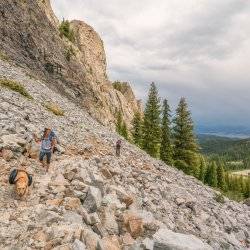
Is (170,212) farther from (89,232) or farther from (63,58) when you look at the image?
(63,58)

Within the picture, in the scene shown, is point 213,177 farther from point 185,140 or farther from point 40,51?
point 40,51

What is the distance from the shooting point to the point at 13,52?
191 ft

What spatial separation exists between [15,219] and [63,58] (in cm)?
6415

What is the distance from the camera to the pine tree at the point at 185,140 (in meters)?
66.1

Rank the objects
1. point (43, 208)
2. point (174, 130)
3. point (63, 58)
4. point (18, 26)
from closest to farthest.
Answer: point (43, 208) < point (18, 26) < point (174, 130) < point (63, 58)

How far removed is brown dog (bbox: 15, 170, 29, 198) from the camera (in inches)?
651

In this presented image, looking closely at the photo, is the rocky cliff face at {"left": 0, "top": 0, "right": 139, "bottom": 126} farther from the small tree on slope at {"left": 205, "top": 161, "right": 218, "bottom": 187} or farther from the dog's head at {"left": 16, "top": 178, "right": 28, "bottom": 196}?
the small tree on slope at {"left": 205, "top": 161, "right": 218, "bottom": 187}

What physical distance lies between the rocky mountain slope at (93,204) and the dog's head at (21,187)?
37cm

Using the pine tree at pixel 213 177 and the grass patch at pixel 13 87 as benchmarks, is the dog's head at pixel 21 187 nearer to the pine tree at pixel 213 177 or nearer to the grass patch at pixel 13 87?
the grass patch at pixel 13 87

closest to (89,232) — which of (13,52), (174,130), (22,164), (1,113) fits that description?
(22,164)

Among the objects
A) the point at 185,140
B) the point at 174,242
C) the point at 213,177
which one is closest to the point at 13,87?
the point at 174,242

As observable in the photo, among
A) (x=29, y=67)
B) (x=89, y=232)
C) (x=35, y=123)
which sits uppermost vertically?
(x=29, y=67)

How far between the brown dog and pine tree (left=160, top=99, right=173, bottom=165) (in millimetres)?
53616

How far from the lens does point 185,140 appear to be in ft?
219
